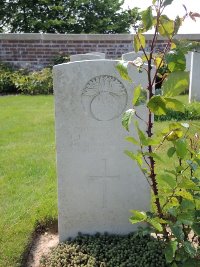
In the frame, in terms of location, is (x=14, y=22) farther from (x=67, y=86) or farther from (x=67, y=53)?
(x=67, y=86)

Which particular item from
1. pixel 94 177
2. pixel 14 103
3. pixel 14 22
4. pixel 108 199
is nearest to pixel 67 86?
pixel 94 177

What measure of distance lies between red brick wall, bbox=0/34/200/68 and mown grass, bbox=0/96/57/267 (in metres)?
4.94

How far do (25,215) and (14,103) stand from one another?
610 centimetres

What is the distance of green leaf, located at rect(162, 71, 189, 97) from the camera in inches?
69.7

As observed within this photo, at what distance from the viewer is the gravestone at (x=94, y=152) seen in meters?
2.67

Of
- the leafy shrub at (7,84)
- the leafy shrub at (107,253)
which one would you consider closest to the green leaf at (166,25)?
the leafy shrub at (107,253)

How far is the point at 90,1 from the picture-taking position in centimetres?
2272

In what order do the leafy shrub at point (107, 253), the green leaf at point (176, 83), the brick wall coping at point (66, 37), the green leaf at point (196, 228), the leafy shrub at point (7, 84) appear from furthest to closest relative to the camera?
the brick wall coping at point (66, 37) → the leafy shrub at point (7, 84) → the leafy shrub at point (107, 253) → the green leaf at point (196, 228) → the green leaf at point (176, 83)

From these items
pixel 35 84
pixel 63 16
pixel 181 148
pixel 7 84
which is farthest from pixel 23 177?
pixel 63 16

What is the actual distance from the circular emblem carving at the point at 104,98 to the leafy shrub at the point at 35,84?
8279mm

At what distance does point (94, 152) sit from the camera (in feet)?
9.12

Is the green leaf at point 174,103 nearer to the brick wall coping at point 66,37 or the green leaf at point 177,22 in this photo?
the green leaf at point 177,22

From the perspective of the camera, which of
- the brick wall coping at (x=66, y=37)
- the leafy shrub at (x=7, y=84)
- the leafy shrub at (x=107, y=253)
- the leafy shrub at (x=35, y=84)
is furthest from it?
the brick wall coping at (x=66, y=37)

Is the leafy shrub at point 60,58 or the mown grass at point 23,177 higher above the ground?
the leafy shrub at point 60,58
